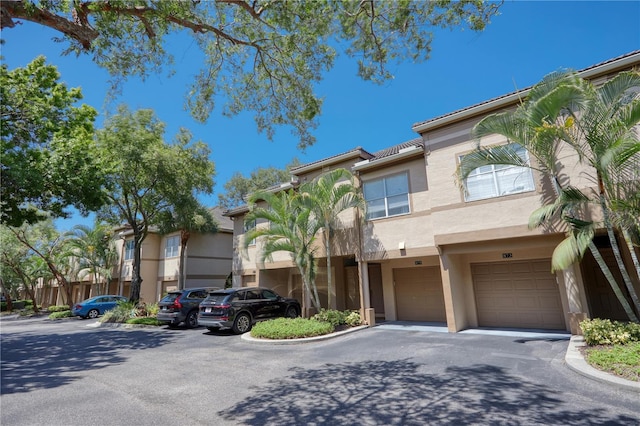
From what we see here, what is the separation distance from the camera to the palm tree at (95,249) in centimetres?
2673

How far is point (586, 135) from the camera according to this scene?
24.8 feet

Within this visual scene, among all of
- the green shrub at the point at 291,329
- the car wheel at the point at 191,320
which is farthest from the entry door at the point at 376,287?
the car wheel at the point at 191,320

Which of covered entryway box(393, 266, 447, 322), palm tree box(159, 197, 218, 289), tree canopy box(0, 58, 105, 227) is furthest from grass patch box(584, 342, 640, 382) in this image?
palm tree box(159, 197, 218, 289)

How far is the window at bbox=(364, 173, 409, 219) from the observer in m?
13.2

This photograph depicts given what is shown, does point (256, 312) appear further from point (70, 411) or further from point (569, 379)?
point (569, 379)

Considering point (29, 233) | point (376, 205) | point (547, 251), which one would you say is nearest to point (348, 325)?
point (376, 205)

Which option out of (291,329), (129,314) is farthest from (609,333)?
(129,314)

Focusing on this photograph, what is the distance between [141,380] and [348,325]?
7614 mm

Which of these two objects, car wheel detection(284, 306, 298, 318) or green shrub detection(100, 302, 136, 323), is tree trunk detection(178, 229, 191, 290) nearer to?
green shrub detection(100, 302, 136, 323)

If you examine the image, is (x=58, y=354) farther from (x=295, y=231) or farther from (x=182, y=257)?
(x=182, y=257)

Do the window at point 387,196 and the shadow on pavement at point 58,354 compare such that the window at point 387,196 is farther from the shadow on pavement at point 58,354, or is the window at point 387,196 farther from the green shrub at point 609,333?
the shadow on pavement at point 58,354

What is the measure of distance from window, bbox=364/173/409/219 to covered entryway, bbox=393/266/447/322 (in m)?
2.89

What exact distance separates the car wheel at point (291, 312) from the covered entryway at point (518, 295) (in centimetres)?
738

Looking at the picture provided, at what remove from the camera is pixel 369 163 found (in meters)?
13.8
